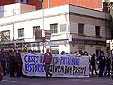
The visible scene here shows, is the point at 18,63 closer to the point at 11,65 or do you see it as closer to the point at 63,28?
the point at 11,65

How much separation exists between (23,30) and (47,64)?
60.0 feet

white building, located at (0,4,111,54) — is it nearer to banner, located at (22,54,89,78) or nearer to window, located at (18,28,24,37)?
window, located at (18,28,24,37)

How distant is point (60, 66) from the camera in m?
18.6

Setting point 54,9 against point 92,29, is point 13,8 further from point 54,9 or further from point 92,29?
point 92,29

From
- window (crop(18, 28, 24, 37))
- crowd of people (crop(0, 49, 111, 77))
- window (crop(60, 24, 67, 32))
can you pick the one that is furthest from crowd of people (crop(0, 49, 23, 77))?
window (crop(18, 28, 24, 37))

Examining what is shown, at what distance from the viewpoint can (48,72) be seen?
17.1 metres

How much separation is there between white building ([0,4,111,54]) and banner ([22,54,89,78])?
10064 millimetres

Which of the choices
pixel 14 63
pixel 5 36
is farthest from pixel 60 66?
pixel 5 36

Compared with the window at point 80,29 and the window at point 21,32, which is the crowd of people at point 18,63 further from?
the window at point 21,32

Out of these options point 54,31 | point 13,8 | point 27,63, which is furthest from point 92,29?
point 27,63

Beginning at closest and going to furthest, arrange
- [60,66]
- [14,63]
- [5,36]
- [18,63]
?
[18,63]
[60,66]
[14,63]
[5,36]

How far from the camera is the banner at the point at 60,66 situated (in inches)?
704

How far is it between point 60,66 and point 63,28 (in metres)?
12.0

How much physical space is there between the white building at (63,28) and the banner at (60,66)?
10.1m
